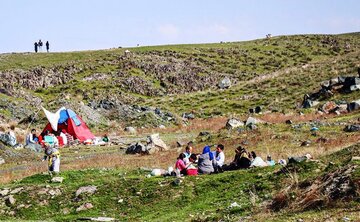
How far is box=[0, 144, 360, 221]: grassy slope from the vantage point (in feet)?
56.1

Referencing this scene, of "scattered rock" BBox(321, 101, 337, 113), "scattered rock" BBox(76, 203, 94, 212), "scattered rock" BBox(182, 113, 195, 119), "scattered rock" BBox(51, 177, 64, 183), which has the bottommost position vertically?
"scattered rock" BBox(182, 113, 195, 119)

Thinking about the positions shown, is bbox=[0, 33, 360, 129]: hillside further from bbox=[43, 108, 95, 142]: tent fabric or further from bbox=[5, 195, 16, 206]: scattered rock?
bbox=[5, 195, 16, 206]: scattered rock

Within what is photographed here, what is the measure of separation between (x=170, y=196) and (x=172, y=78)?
8015 cm

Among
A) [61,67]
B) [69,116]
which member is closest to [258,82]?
[61,67]

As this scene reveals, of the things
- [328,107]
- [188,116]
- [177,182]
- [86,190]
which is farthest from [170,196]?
[188,116]

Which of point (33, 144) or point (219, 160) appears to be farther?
point (33, 144)

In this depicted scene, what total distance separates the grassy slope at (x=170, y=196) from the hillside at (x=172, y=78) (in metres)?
33.8

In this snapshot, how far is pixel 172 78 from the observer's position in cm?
9912

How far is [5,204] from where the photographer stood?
20.9m

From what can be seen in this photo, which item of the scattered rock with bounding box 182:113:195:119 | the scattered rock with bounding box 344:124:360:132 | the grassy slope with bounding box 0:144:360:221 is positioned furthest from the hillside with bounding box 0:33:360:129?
the grassy slope with bounding box 0:144:360:221

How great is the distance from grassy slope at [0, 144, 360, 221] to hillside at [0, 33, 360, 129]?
1329 inches

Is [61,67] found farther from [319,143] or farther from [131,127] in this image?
[319,143]

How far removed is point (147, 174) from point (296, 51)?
9890 cm

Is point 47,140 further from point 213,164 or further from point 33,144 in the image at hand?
point 213,164
